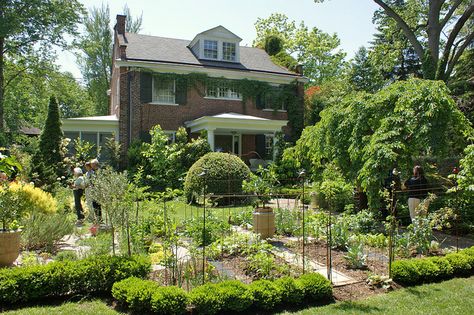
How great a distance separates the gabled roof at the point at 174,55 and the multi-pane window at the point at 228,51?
19.5 inches

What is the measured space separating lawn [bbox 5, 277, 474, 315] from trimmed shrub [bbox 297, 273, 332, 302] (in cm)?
19

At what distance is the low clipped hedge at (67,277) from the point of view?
4566 mm

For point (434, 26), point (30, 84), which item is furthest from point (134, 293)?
point (30, 84)

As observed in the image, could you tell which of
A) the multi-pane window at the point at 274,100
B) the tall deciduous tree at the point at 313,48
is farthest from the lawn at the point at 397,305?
the tall deciduous tree at the point at 313,48

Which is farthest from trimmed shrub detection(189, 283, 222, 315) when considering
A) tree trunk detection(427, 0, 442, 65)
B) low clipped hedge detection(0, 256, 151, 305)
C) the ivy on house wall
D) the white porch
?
tree trunk detection(427, 0, 442, 65)

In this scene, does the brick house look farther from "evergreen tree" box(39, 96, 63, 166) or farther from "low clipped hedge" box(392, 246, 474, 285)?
"low clipped hedge" box(392, 246, 474, 285)

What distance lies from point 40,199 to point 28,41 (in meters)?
22.0

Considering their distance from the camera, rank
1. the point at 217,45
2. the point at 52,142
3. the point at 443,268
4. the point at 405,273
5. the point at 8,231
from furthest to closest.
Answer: the point at 217,45 < the point at 52,142 < the point at 8,231 < the point at 443,268 < the point at 405,273

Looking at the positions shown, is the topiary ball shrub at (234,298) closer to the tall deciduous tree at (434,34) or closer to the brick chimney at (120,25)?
the tall deciduous tree at (434,34)

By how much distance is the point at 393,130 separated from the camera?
8.75 m

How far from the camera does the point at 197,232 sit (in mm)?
6816

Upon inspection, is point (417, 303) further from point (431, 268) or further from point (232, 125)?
point (232, 125)

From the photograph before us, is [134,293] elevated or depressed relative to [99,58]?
depressed

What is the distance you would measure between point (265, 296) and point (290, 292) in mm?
379
